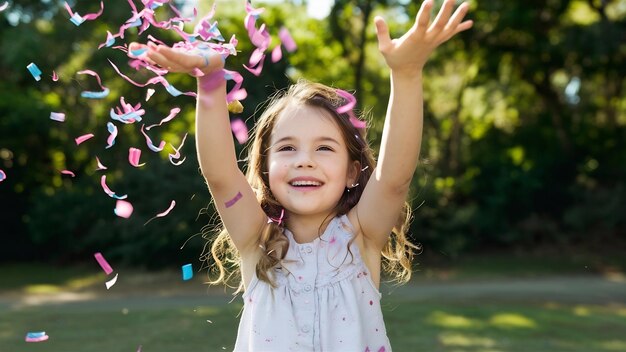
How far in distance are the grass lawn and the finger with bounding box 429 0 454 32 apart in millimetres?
4445

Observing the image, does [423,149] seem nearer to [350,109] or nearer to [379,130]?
[379,130]

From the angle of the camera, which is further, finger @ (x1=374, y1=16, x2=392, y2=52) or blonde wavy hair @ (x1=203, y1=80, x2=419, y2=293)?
blonde wavy hair @ (x1=203, y1=80, x2=419, y2=293)

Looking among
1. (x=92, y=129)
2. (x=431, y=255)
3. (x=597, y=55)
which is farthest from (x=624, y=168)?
(x=92, y=129)

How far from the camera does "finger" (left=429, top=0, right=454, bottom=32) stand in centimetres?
210

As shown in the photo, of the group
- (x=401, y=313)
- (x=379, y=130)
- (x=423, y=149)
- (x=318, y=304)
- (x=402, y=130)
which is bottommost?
(x=318, y=304)

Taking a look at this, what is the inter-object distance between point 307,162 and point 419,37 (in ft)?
1.73

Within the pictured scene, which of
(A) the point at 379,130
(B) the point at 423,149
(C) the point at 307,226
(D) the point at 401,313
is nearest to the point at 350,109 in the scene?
(C) the point at 307,226

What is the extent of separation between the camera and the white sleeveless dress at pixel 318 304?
7.97 feet

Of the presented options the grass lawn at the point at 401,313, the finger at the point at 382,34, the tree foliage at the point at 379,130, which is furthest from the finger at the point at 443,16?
the tree foliage at the point at 379,130

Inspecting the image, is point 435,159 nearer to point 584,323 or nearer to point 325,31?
point 325,31

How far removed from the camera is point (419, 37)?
2.19 metres

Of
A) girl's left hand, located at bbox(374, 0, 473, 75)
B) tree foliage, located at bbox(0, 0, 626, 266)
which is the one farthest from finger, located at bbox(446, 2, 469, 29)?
tree foliage, located at bbox(0, 0, 626, 266)

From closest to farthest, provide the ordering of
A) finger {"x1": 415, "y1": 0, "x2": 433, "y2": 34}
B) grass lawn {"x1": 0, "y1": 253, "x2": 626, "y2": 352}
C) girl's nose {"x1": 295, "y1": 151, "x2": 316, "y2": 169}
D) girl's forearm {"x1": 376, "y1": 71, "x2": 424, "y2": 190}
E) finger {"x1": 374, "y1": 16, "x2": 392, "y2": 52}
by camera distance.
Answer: finger {"x1": 415, "y1": 0, "x2": 433, "y2": 34}, finger {"x1": 374, "y1": 16, "x2": 392, "y2": 52}, girl's forearm {"x1": 376, "y1": 71, "x2": 424, "y2": 190}, girl's nose {"x1": 295, "y1": 151, "x2": 316, "y2": 169}, grass lawn {"x1": 0, "y1": 253, "x2": 626, "y2": 352}

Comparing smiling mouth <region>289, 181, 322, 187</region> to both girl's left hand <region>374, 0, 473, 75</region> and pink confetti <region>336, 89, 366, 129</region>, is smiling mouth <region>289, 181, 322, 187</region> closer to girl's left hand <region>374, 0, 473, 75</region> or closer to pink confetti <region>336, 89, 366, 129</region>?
pink confetti <region>336, 89, 366, 129</region>
